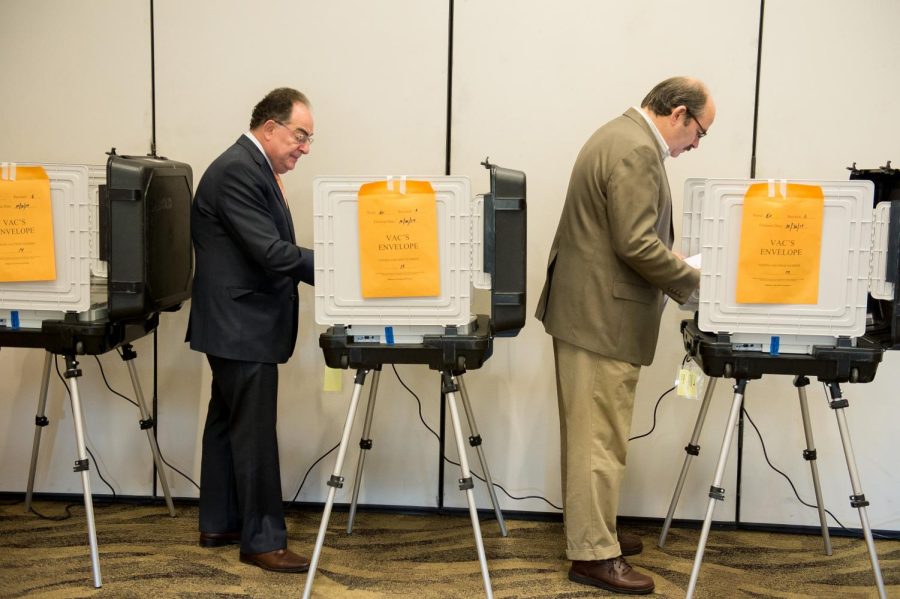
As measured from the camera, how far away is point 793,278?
8.31ft

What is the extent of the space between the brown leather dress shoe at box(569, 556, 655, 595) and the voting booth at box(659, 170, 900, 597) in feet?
0.80

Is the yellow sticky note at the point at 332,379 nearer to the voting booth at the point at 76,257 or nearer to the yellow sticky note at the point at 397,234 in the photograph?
the yellow sticky note at the point at 397,234

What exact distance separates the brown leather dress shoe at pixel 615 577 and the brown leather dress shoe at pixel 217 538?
1245 millimetres

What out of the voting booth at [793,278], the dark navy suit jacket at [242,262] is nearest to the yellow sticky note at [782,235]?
the voting booth at [793,278]

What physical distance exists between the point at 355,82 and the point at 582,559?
1.96 m

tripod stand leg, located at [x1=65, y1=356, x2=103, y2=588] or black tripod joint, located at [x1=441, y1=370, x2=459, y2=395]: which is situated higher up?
black tripod joint, located at [x1=441, y1=370, x2=459, y2=395]

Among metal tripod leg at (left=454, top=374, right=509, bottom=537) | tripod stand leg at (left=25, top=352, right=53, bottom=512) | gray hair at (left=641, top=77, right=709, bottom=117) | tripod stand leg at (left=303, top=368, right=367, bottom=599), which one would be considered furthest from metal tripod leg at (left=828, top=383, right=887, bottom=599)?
tripod stand leg at (left=25, top=352, right=53, bottom=512)

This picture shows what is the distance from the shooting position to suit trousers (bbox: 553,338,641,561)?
2.82 m

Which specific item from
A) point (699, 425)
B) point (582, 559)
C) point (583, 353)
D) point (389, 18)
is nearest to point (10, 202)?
point (389, 18)

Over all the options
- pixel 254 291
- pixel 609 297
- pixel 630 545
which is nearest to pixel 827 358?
pixel 609 297

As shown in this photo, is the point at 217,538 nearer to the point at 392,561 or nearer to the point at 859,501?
the point at 392,561

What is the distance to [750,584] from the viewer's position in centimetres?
298

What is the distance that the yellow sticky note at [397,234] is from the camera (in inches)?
99.1

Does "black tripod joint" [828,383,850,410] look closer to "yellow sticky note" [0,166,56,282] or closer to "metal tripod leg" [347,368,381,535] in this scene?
"metal tripod leg" [347,368,381,535]
